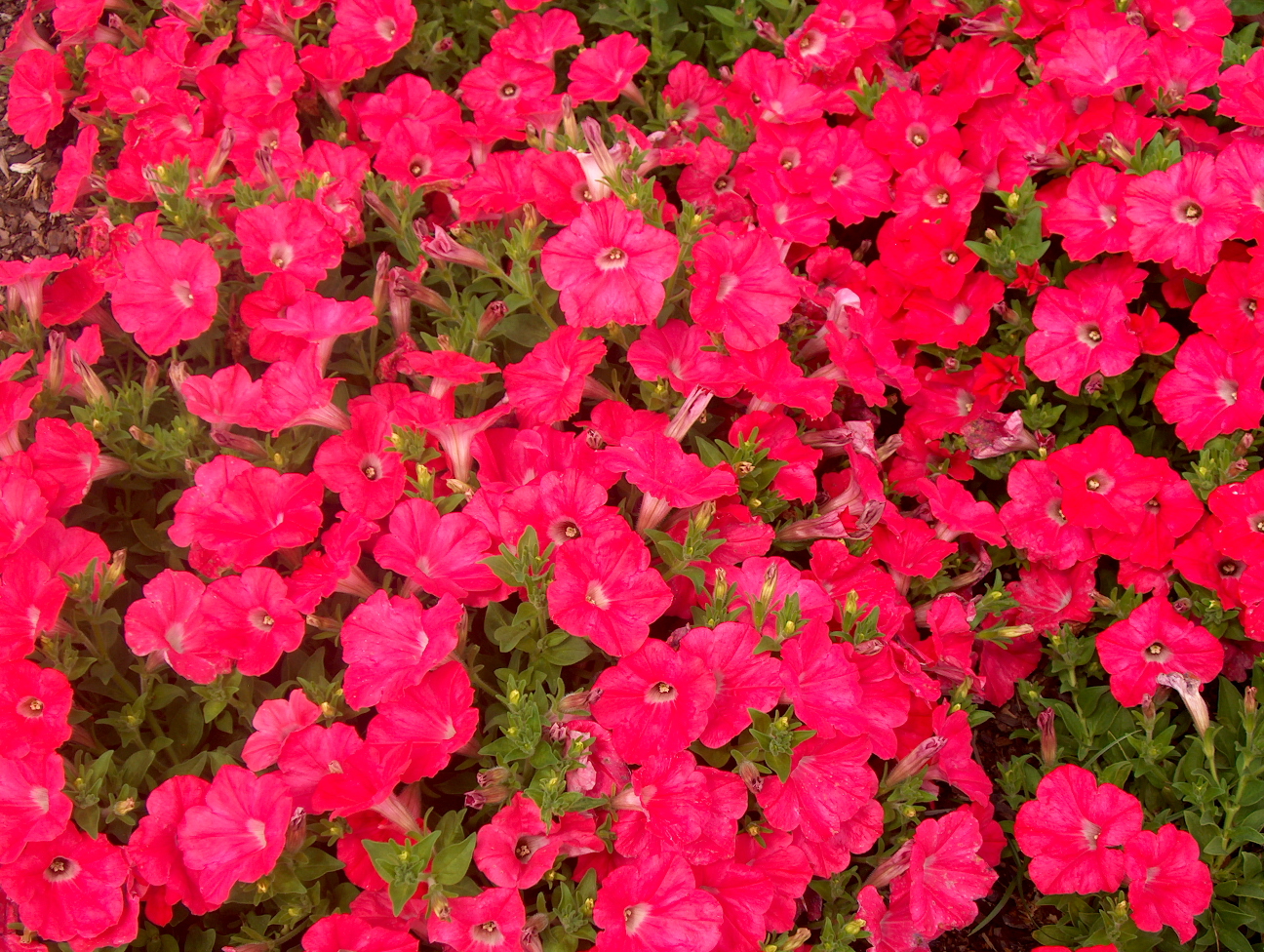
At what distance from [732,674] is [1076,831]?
0.97 metres

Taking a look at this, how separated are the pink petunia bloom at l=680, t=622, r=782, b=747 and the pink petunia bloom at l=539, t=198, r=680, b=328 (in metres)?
0.75

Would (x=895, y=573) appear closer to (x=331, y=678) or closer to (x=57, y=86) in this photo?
(x=331, y=678)

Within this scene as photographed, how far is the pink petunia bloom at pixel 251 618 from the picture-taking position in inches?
80.7

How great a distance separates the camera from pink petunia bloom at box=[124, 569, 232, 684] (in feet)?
6.75

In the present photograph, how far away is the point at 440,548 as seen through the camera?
6.88 ft

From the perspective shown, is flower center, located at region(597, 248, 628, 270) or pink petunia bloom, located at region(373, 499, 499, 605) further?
flower center, located at region(597, 248, 628, 270)

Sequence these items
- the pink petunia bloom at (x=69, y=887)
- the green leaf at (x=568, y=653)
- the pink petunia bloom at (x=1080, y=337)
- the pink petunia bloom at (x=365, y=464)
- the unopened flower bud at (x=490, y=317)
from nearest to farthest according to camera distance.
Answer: the pink petunia bloom at (x=69, y=887)
the green leaf at (x=568, y=653)
the pink petunia bloom at (x=365, y=464)
the unopened flower bud at (x=490, y=317)
the pink petunia bloom at (x=1080, y=337)

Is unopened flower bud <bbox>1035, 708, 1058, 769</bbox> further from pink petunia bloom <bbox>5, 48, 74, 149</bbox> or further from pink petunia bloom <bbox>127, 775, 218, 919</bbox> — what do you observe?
pink petunia bloom <bbox>5, 48, 74, 149</bbox>

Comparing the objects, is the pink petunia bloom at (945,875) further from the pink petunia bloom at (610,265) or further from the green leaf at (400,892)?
the pink petunia bloom at (610,265)

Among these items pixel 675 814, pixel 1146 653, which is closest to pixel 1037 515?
pixel 1146 653

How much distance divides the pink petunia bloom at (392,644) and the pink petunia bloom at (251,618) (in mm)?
140

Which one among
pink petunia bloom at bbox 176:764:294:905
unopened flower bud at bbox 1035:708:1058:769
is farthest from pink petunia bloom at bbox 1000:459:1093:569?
pink petunia bloom at bbox 176:764:294:905

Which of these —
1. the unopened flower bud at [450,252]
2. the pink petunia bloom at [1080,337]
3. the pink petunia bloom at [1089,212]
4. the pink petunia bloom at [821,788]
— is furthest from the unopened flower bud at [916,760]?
the unopened flower bud at [450,252]

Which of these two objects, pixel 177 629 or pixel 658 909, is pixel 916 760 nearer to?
pixel 658 909
